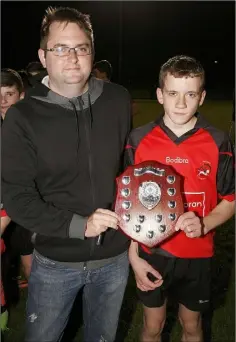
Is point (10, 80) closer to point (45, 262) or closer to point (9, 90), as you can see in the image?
point (9, 90)

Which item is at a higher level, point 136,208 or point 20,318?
point 136,208

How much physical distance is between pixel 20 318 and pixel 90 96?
188 cm

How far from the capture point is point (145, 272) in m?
2.06

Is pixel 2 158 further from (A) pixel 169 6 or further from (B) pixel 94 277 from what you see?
(A) pixel 169 6

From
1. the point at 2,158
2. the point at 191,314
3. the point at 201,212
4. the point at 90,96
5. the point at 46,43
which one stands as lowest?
the point at 191,314

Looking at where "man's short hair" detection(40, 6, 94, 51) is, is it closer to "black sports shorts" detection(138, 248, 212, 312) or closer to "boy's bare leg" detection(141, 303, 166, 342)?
"black sports shorts" detection(138, 248, 212, 312)

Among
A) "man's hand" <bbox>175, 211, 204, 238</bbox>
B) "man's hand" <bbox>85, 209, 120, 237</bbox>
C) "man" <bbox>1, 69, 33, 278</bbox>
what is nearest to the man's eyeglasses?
"man's hand" <bbox>85, 209, 120, 237</bbox>

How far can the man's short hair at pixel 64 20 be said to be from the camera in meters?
1.75

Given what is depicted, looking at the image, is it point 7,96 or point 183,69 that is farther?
point 7,96

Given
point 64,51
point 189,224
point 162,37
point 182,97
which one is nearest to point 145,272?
point 189,224

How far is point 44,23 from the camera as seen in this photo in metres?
1.80

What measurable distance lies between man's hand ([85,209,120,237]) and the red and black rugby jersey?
0.38 m

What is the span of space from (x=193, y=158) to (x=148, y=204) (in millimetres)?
371

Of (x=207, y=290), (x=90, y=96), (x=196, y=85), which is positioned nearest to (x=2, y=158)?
(x=90, y=96)
